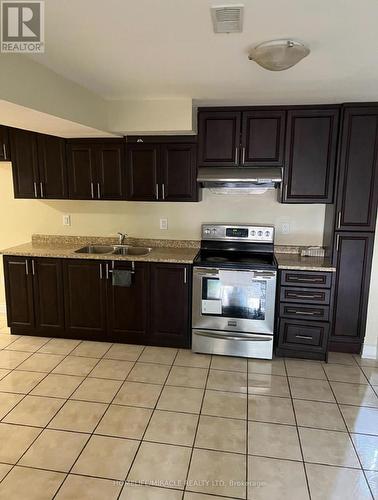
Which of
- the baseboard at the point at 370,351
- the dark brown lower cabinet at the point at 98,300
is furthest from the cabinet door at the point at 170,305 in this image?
the baseboard at the point at 370,351

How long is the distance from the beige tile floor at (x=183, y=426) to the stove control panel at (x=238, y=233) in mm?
1212

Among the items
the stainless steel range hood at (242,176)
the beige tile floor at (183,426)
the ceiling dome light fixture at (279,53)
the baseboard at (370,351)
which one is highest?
the ceiling dome light fixture at (279,53)

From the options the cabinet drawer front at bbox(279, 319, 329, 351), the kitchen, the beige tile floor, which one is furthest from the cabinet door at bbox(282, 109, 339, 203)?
the beige tile floor

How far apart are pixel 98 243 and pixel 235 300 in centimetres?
169

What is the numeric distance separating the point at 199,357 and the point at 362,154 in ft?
7.72

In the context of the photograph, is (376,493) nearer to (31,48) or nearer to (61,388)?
(61,388)

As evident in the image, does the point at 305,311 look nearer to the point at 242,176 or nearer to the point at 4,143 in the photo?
the point at 242,176

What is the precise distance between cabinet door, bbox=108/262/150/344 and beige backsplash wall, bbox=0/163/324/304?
0.66 metres

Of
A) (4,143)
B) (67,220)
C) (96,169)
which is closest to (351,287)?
(96,169)

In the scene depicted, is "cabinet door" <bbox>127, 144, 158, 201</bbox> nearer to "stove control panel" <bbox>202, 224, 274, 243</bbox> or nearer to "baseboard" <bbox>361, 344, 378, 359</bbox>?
"stove control panel" <bbox>202, 224, 274, 243</bbox>

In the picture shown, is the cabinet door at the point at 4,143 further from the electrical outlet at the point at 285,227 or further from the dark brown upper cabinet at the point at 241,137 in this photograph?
the electrical outlet at the point at 285,227

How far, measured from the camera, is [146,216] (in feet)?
12.9

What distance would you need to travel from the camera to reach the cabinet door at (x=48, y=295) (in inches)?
139

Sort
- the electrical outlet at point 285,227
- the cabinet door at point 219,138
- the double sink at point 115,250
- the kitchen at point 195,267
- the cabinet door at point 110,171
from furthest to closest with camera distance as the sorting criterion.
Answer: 1. the double sink at point 115,250
2. the electrical outlet at point 285,227
3. the cabinet door at point 110,171
4. the cabinet door at point 219,138
5. the kitchen at point 195,267
